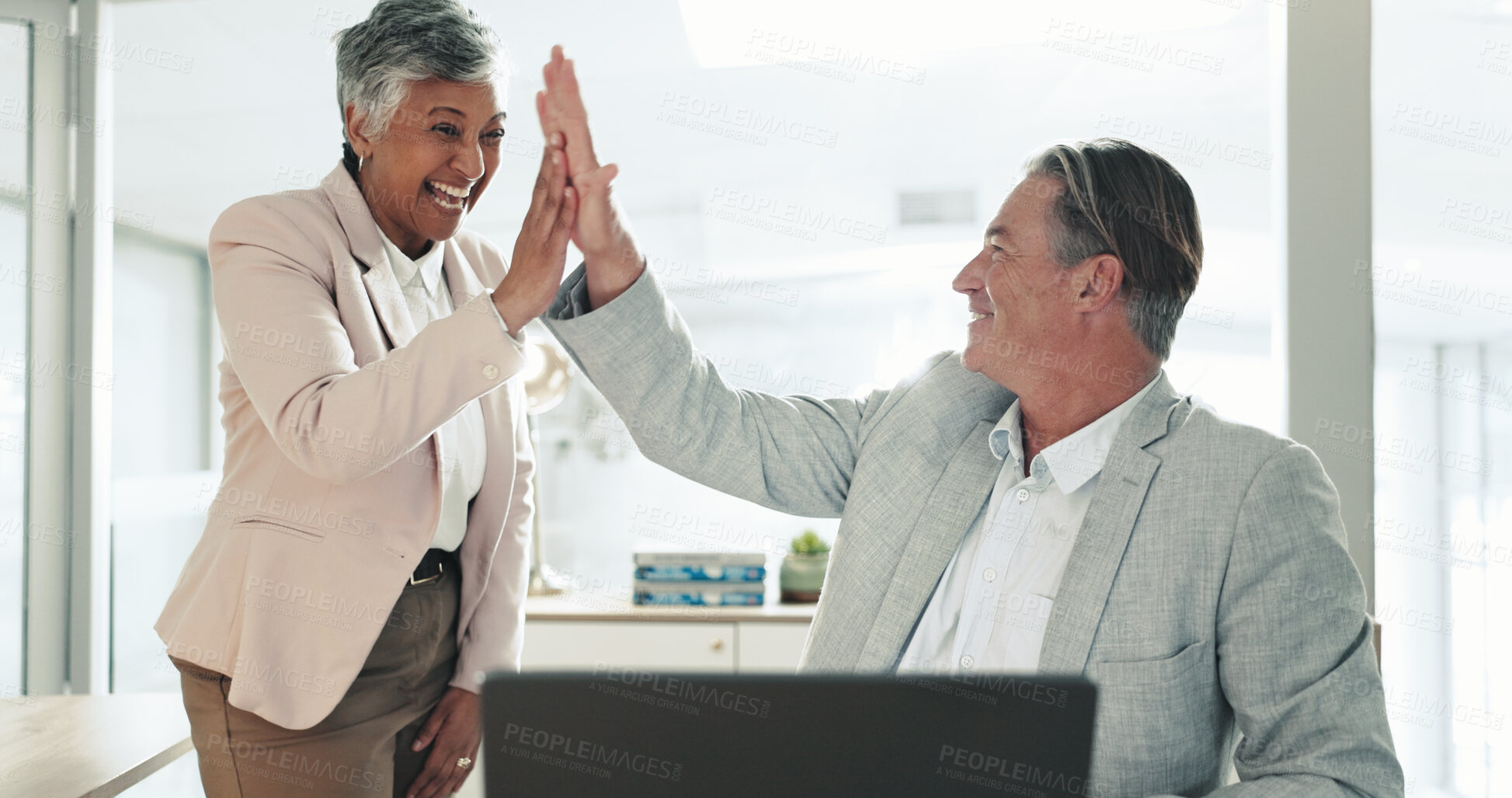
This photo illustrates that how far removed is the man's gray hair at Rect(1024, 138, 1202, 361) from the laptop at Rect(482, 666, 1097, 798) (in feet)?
2.85

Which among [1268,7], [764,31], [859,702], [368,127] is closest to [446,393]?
[368,127]

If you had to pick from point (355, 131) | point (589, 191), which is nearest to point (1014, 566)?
point (589, 191)

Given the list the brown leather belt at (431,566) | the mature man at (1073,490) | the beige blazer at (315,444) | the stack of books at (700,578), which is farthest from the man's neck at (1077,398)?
the stack of books at (700,578)

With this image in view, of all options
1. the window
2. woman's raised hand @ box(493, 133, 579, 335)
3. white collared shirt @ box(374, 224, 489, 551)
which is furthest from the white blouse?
the window

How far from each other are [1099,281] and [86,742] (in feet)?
5.83

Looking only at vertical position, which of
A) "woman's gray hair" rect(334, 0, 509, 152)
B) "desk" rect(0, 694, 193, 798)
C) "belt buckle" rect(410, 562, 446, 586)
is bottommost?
"desk" rect(0, 694, 193, 798)

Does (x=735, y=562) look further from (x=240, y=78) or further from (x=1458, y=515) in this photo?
(x=240, y=78)

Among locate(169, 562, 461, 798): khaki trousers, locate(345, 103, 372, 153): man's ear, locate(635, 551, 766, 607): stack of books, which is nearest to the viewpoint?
locate(169, 562, 461, 798): khaki trousers

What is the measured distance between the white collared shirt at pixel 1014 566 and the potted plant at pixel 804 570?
140 centimetres

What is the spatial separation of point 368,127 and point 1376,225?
218cm

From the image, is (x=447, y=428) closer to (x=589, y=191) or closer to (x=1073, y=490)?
(x=589, y=191)

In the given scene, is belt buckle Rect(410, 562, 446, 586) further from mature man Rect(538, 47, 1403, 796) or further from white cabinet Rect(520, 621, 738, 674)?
white cabinet Rect(520, 621, 738, 674)

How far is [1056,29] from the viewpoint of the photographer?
2.57 meters

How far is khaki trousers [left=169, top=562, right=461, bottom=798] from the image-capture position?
1.27 m
